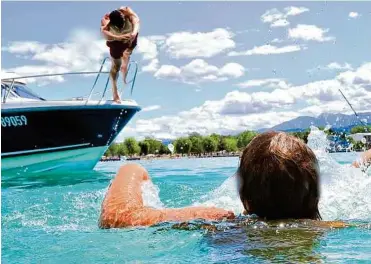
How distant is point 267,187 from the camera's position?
2.18m

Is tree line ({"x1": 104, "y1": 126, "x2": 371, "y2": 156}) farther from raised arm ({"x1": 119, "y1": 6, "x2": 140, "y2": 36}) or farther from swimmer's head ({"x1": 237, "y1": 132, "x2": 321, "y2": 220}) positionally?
swimmer's head ({"x1": 237, "y1": 132, "x2": 321, "y2": 220})

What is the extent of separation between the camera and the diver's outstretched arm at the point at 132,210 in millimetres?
2223

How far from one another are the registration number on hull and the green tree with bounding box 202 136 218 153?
119546mm

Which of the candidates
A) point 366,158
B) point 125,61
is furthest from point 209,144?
point 366,158

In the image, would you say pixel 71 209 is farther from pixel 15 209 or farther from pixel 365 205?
pixel 365 205

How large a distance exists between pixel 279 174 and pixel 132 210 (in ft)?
1.95

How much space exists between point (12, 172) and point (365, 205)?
12.2 m

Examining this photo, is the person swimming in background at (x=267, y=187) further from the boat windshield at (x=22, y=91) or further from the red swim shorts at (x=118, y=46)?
the boat windshield at (x=22, y=91)

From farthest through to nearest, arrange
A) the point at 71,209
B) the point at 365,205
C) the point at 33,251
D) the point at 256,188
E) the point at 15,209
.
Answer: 1. the point at 15,209
2. the point at 71,209
3. the point at 365,205
4. the point at 33,251
5. the point at 256,188

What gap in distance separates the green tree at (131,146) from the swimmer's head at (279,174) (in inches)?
5376

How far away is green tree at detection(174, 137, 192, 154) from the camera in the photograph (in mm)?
133875

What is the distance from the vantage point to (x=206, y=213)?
2.39 metres

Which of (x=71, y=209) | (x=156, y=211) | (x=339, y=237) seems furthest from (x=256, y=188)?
(x=71, y=209)

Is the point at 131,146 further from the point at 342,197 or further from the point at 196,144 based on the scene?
the point at 342,197
